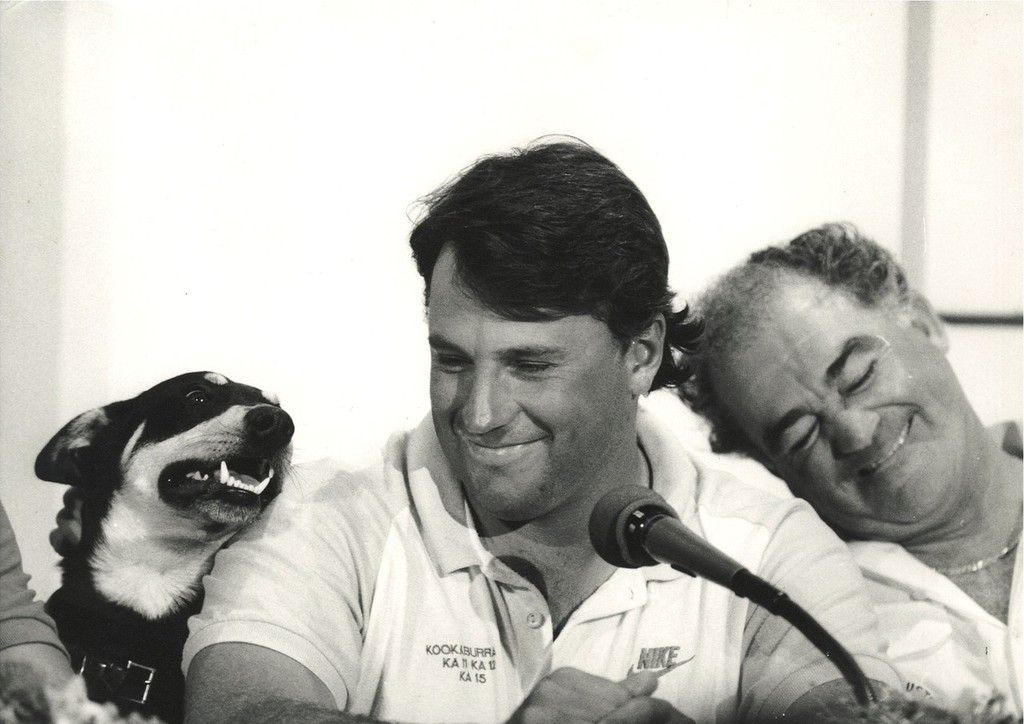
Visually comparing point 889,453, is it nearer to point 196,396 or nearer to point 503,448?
point 503,448

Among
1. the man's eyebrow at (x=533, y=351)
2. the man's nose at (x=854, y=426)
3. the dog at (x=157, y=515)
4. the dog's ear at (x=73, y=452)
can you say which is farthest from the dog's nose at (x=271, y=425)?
the man's nose at (x=854, y=426)

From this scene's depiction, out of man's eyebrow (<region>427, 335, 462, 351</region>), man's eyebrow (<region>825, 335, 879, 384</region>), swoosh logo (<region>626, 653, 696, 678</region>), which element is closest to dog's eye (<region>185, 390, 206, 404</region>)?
man's eyebrow (<region>427, 335, 462, 351</region>)

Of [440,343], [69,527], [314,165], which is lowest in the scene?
[69,527]

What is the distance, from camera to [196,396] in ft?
6.47

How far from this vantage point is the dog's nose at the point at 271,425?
1.97 metres

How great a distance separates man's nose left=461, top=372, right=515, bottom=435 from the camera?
183cm

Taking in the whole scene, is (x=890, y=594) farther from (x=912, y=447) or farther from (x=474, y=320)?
(x=474, y=320)

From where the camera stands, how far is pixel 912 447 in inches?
81.5

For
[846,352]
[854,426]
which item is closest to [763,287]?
[846,352]

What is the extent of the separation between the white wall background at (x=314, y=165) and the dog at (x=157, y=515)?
5 cm

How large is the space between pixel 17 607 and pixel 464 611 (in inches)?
28.8

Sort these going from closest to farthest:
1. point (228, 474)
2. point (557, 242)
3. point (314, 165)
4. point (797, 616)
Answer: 1. point (797, 616)
2. point (557, 242)
3. point (228, 474)
4. point (314, 165)

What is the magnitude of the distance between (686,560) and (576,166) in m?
0.71

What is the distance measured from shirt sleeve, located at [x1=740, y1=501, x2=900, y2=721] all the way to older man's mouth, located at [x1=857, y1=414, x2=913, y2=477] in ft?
0.53
